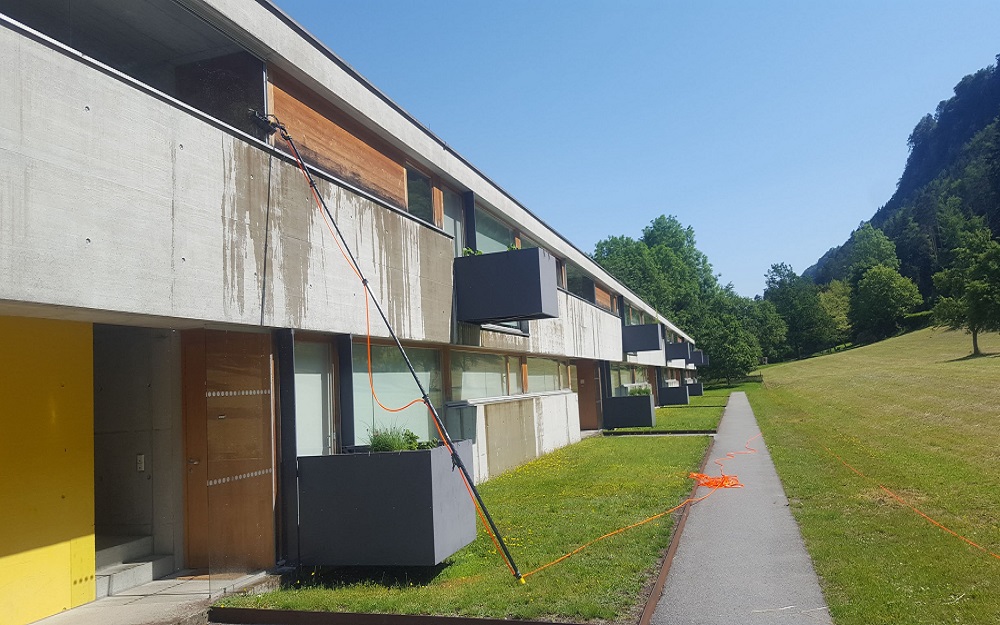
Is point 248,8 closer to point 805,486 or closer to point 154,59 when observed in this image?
point 154,59

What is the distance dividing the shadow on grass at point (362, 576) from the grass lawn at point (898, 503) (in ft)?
12.4

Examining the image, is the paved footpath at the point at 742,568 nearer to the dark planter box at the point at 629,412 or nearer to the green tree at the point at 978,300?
the dark planter box at the point at 629,412

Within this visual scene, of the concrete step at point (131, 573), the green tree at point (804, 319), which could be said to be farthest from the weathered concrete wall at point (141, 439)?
the green tree at point (804, 319)

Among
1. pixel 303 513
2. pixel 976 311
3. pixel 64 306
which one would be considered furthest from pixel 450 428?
pixel 976 311

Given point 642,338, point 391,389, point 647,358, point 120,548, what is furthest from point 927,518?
point 647,358

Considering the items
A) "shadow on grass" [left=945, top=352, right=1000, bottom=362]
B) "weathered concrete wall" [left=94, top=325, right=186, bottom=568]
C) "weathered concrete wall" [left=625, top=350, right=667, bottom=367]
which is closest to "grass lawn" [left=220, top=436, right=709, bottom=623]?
"weathered concrete wall" [left=94, top=325, right=186, bottom=568]

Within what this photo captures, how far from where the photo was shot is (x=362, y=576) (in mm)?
7340

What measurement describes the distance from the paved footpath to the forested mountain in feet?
395

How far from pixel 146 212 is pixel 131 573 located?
3665mm

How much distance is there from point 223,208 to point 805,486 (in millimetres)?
10019

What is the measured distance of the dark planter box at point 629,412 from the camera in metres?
25.0

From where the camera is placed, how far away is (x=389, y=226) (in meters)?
9.52

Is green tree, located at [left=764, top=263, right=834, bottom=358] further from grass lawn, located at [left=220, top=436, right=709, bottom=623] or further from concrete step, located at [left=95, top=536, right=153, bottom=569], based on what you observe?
concrete step, located at [left=95, top=536, right=153, bottom=569]

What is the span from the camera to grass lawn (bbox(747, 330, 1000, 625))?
583 centimetres
